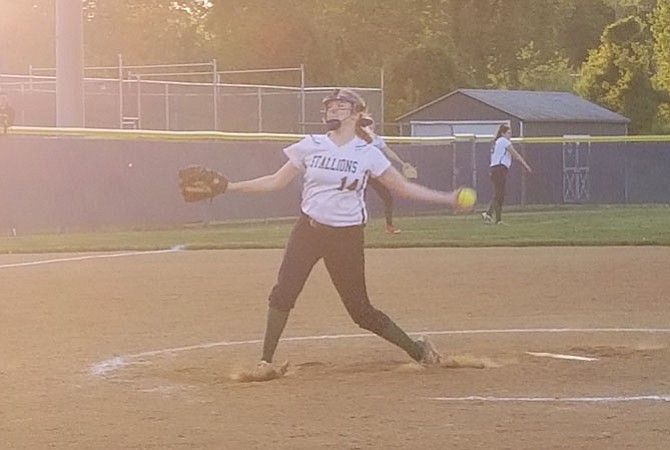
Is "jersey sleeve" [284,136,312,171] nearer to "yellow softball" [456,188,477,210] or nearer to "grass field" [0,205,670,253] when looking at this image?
"yellow softball" [456,188,477,210]

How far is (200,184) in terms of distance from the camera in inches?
350

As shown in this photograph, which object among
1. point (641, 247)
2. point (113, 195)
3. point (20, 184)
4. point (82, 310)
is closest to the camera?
point (82, 310)

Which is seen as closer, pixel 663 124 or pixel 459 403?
pixel 459 403

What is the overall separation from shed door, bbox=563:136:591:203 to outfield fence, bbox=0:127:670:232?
1073 mm

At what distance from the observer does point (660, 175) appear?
131 ft

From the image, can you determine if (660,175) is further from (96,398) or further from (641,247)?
(96,398)

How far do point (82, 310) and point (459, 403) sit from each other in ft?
19.1

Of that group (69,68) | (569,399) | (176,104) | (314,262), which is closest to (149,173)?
(69,68)

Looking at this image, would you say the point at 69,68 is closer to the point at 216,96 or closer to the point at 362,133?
the point at 216,96

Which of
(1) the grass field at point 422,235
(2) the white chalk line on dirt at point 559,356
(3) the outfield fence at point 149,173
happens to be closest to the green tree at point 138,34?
(3) the outfield fence at point 149,173

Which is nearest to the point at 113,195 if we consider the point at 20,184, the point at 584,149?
the point at 20,184

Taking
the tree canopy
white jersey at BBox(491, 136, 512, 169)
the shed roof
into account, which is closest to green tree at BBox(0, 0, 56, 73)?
the tree canopy

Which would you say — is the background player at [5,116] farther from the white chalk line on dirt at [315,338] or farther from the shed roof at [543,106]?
the shed roof at [543,106]

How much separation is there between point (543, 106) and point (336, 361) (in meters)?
36.9
